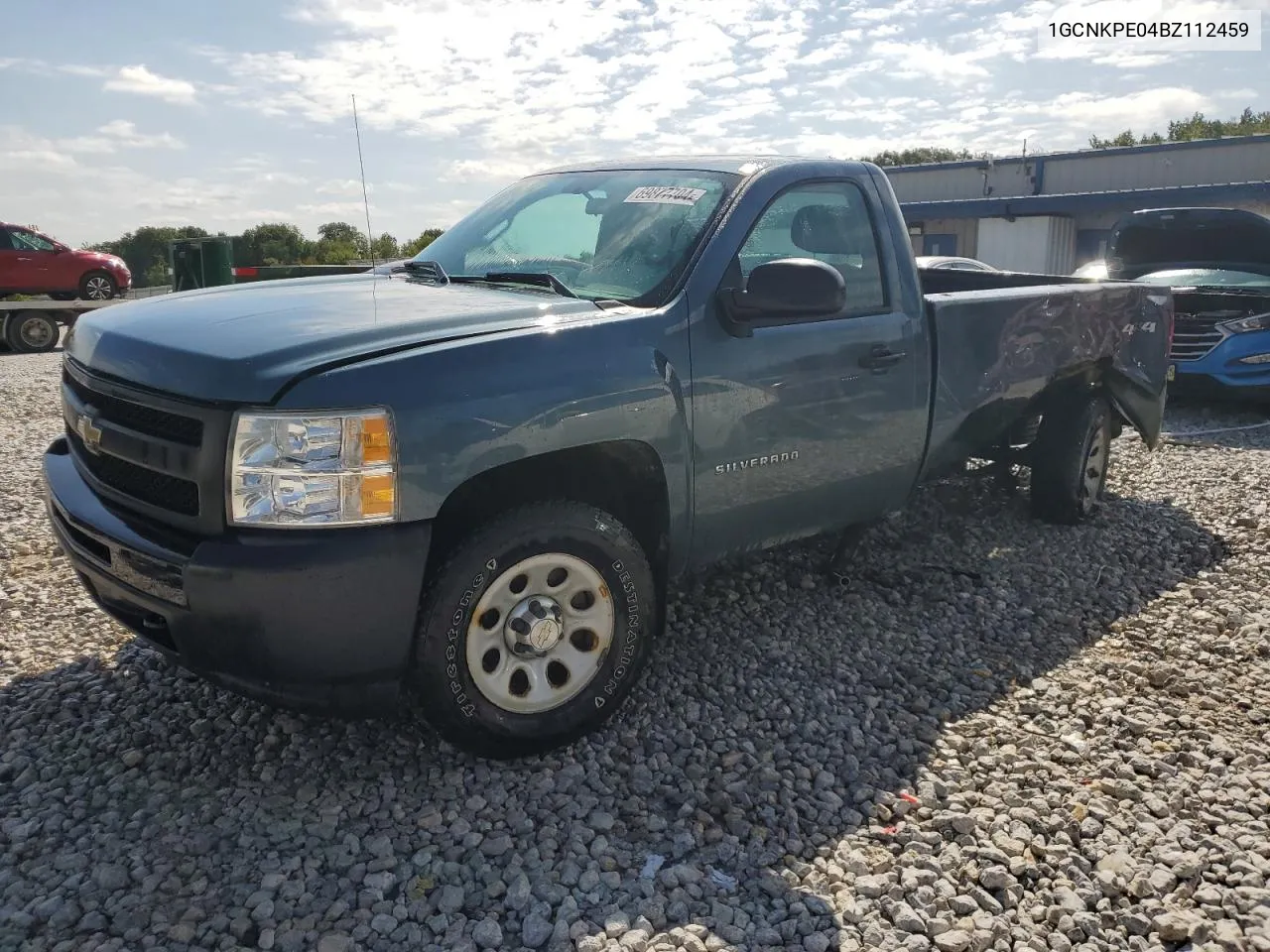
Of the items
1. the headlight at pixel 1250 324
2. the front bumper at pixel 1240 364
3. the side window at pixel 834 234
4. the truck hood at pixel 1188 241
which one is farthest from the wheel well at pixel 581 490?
the truck hood at pixel 1188 241

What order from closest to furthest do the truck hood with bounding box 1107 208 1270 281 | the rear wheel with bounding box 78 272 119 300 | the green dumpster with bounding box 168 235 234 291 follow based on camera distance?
1. the truck hood with bounding box 1107 208 1270 281
2. the green dumpster with bounding box 168 235 234 291
3. the rear wheel with bounding box 78 272 119 300

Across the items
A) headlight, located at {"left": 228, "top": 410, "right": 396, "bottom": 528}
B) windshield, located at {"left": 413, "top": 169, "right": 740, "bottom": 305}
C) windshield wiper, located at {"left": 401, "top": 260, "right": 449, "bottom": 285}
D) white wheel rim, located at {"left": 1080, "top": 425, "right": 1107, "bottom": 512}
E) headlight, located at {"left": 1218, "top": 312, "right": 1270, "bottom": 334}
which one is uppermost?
windshield, located at {"left": 413, "top": 169, "right": 740, "bottom": 305}

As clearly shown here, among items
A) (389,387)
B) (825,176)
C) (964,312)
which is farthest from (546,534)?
(964,312)

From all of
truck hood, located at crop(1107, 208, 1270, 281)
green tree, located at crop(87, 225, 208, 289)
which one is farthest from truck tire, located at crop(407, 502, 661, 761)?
green tree, located at crop(87, 225, 208, 289)

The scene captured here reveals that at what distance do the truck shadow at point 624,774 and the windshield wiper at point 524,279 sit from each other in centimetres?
153

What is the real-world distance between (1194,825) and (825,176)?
107 inches

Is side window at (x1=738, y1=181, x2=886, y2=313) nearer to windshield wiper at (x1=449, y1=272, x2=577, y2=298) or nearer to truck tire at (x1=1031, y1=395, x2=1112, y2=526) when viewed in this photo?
windshield wiper at (x1=449, y1=272, x2=577, y2=298)

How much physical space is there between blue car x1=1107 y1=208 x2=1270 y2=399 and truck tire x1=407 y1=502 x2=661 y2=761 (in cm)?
654

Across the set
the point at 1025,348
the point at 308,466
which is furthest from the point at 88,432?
the point at 1025,348

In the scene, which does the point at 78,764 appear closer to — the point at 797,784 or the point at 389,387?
the point at 389,387

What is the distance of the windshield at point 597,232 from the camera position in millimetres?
3748

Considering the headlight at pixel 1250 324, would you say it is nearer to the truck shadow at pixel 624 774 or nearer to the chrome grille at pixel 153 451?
the truck shadow at pixel 624 774

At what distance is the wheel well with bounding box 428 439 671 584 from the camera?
3.17 metres

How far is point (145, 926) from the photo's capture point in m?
2.58
